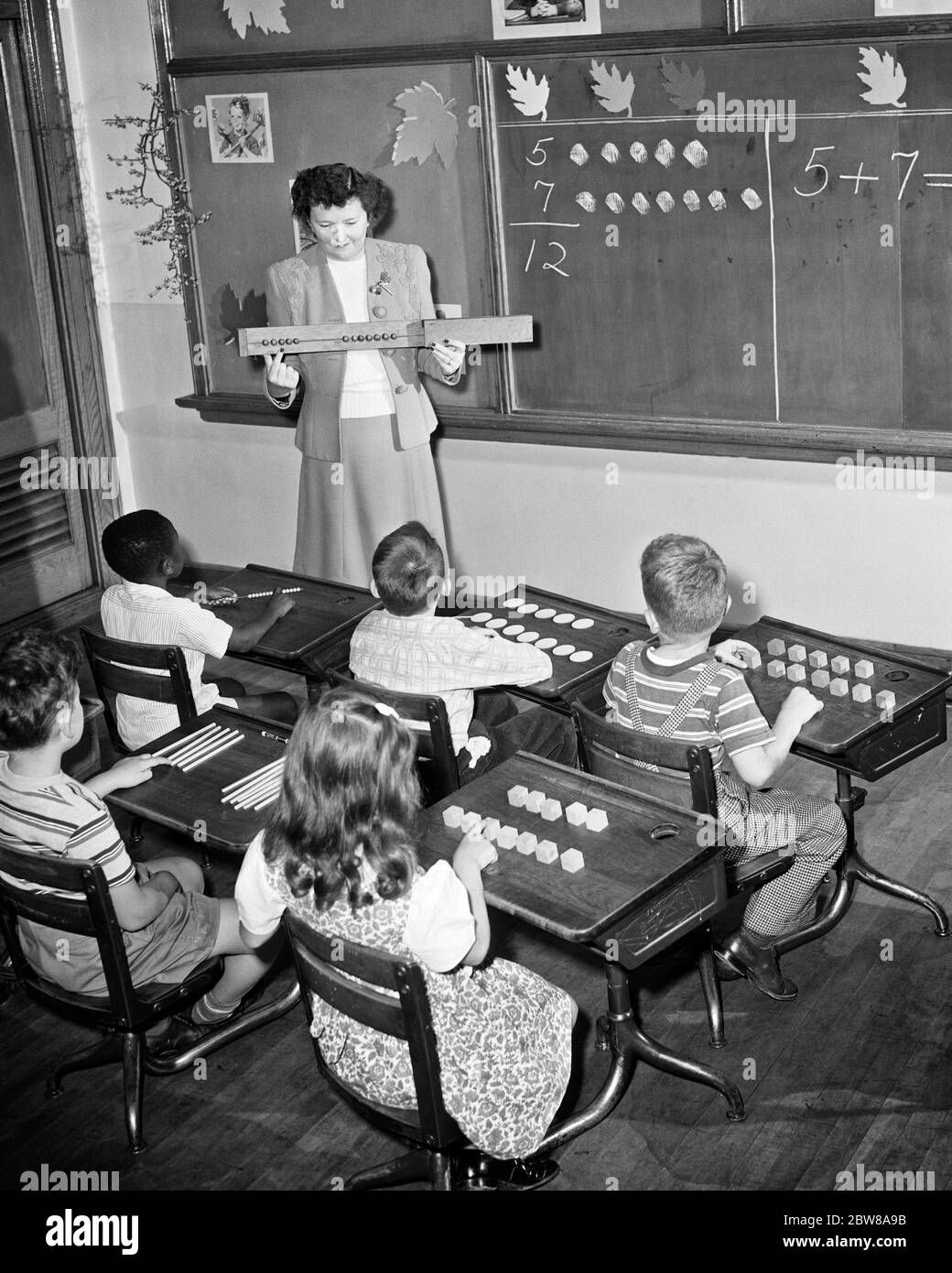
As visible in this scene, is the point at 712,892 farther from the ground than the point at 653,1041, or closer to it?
farther from the ground

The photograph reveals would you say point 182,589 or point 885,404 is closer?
point 885,404

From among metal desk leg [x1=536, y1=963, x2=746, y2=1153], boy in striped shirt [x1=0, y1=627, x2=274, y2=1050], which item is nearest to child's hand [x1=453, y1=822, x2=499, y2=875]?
metal desk leg [x1=536, y1=963, x2=746, y2=1153]

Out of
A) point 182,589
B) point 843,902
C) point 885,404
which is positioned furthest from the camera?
point 182,589

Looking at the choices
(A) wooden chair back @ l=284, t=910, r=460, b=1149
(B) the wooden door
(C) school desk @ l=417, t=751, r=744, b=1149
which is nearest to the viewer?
(A) wooden chair back @ l=284, t=910, r=460, b=1149

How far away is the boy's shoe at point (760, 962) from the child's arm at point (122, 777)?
1.38 meters

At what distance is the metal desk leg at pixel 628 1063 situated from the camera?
2990 millimetres

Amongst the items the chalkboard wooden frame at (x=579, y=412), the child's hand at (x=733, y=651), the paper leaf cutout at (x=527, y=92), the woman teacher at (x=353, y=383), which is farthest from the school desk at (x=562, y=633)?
→ the paper leaf cutout at (x=527, y=92)

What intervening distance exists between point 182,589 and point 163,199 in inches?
63.0

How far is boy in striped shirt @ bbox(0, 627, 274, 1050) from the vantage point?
112 inches

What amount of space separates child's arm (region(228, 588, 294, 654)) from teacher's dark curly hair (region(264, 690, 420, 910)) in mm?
1495

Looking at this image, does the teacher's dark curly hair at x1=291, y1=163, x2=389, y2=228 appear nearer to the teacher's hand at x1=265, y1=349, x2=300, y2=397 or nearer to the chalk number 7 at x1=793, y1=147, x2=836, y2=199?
the teacher's hand at x1=265, y1=349, x2=300, y2=397

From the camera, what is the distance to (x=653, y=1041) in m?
3.03
